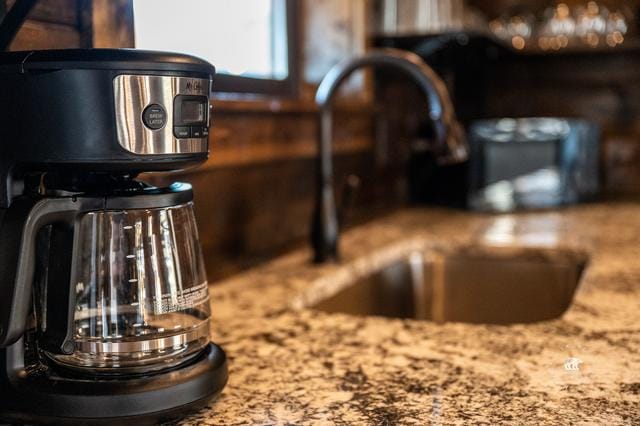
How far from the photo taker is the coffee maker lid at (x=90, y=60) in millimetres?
672

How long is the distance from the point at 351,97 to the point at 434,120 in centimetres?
85

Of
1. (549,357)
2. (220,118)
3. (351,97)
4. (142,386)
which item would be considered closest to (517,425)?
(549,357)

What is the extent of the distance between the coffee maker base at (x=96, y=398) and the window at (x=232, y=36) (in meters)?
0.66

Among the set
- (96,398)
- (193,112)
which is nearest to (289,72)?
(193,112)

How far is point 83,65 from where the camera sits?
26.4 inches

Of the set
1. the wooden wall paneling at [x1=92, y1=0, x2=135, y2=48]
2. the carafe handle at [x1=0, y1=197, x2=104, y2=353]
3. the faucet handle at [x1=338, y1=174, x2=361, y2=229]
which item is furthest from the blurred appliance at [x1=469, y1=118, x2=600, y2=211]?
the carafe handle at [x1=0, y1=197, x2=104, y2=353]

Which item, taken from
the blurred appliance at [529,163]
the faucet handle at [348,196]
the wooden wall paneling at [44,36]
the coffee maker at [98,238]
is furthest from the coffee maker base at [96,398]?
the blurred appliance at [529,163]

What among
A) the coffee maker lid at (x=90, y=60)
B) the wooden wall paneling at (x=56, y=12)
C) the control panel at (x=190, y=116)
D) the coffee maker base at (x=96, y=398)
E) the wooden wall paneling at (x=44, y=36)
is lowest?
the coffee maker base at (x=96, y=398)

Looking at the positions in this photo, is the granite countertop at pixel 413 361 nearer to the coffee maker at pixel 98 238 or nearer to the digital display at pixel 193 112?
the coffee maker at pixel 98 238

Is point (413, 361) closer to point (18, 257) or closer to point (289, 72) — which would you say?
point (18, 257)

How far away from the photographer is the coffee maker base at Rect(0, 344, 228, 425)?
0.70 m

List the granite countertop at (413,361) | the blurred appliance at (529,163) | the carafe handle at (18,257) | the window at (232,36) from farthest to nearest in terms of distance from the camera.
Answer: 1. the blurred appliance at (529,163)
2. the window at (232,36)
3. the granite countertop at (413,361)
4. the carafe handle at (18,257)

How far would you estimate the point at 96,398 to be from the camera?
0.70 meters

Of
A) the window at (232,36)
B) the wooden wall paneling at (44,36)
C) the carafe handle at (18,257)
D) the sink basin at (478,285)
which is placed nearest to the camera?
the carafe handle at (18,257)
